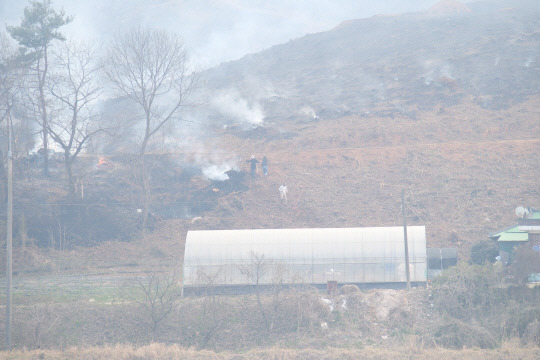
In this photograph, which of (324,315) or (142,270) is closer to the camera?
(324,315)

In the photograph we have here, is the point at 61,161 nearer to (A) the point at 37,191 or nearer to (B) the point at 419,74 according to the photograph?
(A) the point at 37,191

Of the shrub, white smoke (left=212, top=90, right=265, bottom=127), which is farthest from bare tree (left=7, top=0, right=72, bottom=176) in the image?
the shrub

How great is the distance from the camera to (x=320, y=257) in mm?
22500

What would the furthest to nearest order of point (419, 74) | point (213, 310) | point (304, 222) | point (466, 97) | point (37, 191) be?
point (419, 74), point (466, 97), point (37, 191), point (304, 222), point (213, 310)

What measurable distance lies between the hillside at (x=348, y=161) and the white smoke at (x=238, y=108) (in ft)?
0.73

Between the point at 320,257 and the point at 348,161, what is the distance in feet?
53.7

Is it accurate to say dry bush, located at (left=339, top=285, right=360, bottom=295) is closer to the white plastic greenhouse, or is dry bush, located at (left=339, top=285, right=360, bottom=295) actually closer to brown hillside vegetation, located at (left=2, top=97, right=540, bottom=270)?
the white plastic greenhouse

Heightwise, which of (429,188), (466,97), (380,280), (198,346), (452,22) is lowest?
(198,346)

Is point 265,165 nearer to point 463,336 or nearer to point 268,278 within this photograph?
point 268,278

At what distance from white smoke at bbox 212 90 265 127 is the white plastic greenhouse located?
25.1m

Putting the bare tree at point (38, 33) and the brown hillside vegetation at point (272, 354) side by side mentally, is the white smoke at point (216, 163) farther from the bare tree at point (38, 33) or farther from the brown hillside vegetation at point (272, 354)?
the brown hillside vegetation at point (272, 354)

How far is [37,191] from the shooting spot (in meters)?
34.5

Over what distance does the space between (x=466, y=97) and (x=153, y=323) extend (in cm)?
3804

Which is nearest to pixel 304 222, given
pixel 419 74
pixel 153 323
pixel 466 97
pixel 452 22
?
pixel 153 323
